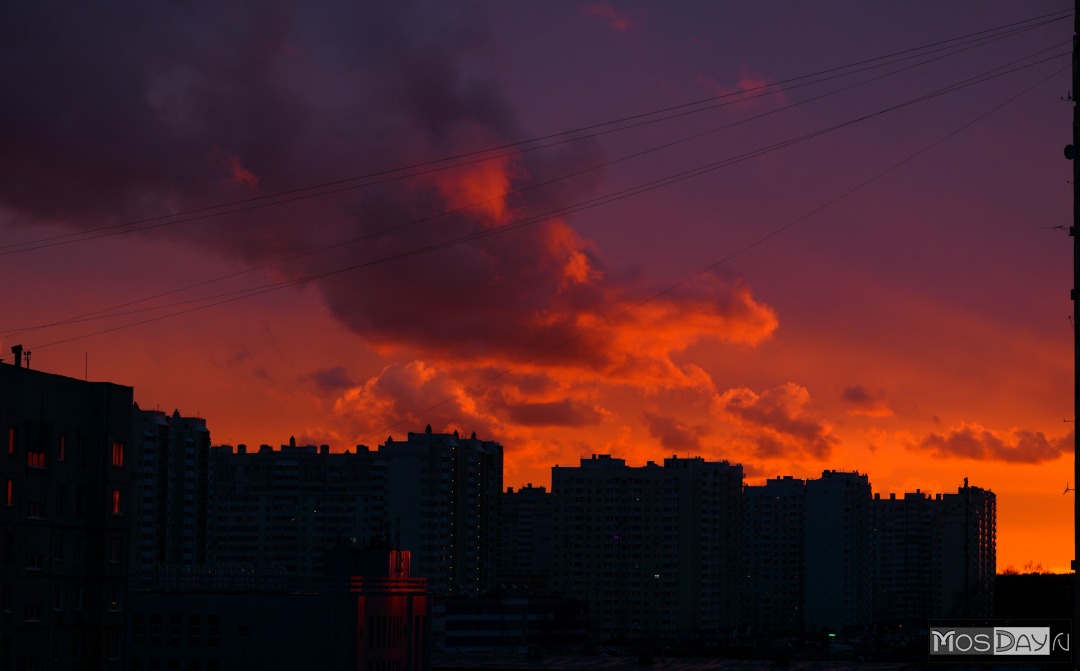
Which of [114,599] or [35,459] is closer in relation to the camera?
[35,459]

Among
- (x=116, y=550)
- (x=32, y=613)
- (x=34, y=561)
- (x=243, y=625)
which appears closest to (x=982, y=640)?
(x=32, y=613)

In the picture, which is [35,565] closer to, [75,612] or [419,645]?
[75,612]

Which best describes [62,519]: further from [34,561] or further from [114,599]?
[114,599]

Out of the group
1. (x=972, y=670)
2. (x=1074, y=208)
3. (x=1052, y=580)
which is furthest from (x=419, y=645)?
(x=1074, y=208)

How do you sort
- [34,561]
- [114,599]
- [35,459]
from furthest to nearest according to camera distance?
[114,599], [35,459], [34,561]

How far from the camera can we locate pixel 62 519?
61.9 metres

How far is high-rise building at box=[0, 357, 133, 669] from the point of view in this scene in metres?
58.5

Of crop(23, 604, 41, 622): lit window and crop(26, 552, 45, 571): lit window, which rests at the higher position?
crop(26, 552, 45, 571): lit window

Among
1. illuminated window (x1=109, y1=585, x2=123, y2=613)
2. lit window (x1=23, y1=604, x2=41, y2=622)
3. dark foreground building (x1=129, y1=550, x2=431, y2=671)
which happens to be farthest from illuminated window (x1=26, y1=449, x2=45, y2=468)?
dark foreground building (x1=129, y1=550, x2=431, y2=671)

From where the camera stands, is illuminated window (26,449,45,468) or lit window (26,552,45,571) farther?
illuminated window (26,449,45,468)

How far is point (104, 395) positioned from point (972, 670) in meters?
42.2

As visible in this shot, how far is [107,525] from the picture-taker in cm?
6366

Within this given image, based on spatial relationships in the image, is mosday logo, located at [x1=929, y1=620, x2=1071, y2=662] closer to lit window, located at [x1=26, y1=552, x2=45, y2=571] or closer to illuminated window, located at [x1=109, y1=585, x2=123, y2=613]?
lit window, located at [x1=26, y1=552, x2=45, y2=571]

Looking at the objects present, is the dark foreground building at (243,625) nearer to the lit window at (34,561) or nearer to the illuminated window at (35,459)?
the lit window at (34,561)
